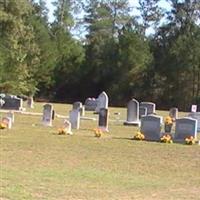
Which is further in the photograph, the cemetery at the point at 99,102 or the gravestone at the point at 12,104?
the gravestone at the point at 12,104

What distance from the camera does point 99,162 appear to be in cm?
1490

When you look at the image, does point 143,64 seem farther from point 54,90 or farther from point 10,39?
point 10,39

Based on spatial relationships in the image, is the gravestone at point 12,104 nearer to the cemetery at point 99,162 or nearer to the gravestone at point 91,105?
the gravestone at point 91,105

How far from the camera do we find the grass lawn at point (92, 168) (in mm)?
10609

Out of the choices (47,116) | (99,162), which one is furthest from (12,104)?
(99,162)

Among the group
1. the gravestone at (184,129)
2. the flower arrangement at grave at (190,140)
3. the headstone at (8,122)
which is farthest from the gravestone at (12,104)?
the flower arrangement at grave at (190,140)

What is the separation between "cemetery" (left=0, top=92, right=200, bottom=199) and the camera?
10805 millimetres

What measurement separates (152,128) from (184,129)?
1.08 m

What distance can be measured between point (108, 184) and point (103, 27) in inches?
2864

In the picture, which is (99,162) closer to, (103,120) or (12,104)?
(103,120)

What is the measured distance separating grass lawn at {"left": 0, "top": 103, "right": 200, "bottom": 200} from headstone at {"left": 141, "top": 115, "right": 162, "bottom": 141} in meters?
0.76

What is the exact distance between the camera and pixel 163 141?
20.9 m

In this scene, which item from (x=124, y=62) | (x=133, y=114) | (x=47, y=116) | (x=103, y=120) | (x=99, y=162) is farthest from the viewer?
(x=124, y=62)

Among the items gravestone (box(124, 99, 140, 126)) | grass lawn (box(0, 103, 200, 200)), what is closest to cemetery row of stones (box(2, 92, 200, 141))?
gravestone (box(124, 99, 140, 126))
